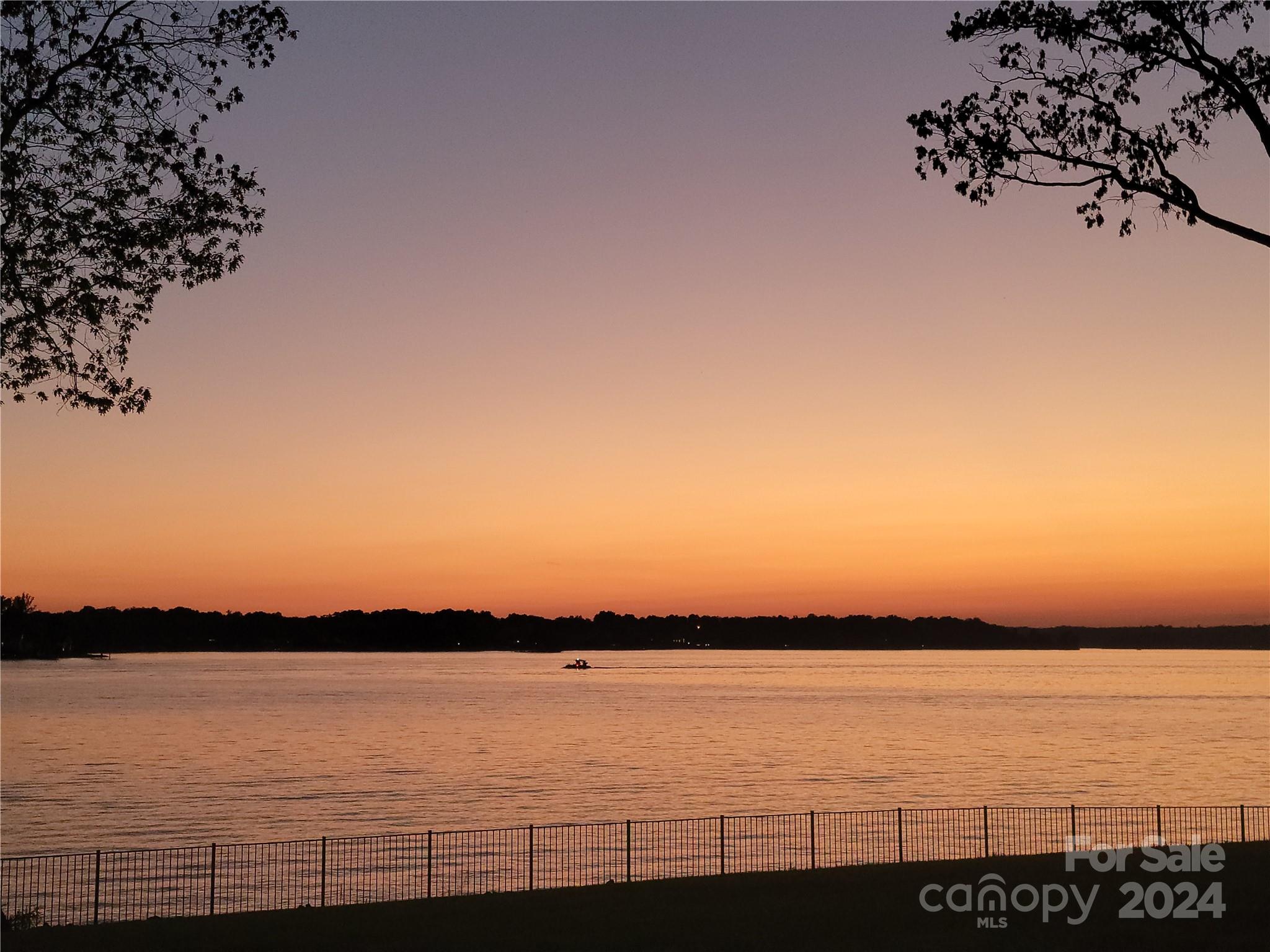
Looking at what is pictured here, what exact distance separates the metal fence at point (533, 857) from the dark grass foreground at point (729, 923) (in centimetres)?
744

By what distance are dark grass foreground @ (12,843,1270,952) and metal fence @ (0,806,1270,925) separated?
7.44 metres

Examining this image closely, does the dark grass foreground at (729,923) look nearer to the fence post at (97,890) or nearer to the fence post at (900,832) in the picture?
the fence post at (97,890)

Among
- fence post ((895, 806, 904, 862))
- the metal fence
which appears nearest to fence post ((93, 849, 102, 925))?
the metal fence

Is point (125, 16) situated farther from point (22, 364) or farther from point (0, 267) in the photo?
point (22, 364)

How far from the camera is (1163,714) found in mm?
169250

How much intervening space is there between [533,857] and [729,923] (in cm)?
2667

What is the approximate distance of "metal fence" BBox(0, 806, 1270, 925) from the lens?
1703 inches

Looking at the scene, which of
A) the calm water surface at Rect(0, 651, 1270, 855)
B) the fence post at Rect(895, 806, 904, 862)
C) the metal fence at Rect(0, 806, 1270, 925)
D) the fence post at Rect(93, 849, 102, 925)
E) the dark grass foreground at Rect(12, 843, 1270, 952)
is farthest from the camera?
the calm water surface at Rect(0, 651, 1270, 855)

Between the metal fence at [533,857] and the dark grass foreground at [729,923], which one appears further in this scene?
the metal fence at [533,857]

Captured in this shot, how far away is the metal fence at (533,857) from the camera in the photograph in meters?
43.2

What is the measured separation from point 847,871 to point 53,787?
217ft

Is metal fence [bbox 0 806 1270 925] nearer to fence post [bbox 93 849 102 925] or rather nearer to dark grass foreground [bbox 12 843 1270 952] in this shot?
fence post [bbox 93 849 102 925]

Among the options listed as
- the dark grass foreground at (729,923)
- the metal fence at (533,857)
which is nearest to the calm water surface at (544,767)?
the metal fence at (533,857)

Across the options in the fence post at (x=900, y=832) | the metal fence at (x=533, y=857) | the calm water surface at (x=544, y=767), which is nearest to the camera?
the fence post at (x=900, y=832)
